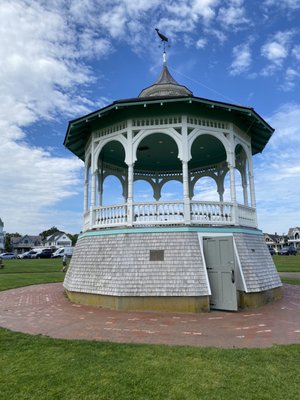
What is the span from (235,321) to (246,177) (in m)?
7.53

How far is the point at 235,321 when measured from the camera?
7891 mm

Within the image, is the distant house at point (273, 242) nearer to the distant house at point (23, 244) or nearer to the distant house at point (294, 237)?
the distant house at point (294, 237)

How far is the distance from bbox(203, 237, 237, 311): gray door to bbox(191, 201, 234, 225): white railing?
824 mm

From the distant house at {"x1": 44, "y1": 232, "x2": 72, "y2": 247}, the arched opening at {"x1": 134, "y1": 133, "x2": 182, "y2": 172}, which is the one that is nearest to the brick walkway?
the arched opening at {"x1": 134, "y1": 133, "x2": 182, "y2": 172}

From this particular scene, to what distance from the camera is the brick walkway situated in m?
6.27

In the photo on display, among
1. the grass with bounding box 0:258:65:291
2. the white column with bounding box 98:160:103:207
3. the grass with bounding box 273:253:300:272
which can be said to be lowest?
the grass with bounding box 0:258:65:291

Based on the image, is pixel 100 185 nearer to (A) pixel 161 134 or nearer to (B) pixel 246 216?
(A) pixel 161 134

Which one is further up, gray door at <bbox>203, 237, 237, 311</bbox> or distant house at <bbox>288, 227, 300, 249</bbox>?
distant house at <bbox>288, 227, 300, 249</bbox>

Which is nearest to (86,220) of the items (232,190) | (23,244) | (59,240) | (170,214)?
(170,214)

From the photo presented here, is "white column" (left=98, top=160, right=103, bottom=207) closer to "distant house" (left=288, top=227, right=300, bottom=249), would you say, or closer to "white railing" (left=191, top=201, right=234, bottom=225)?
"white railing" (left=191, top=201, right=234, bottom=225)

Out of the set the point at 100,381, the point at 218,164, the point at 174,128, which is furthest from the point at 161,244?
the point at 218,164

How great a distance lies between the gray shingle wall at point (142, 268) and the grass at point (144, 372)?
3629 mm

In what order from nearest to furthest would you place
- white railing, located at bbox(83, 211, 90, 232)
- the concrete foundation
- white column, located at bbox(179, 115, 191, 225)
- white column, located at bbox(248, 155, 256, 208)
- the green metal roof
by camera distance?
the concrete foundation, white column, located at bbox(179, 115, 191, 225), the green metal roof, white railing, located at bbox(83, 211, 90, 232), white column, located at bbox(248, 155, 256, 208)

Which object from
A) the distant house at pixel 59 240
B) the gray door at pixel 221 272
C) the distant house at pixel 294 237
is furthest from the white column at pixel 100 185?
the distant house at pixel 294 237
